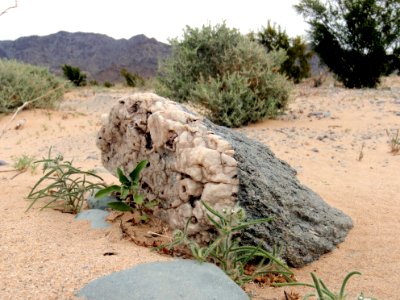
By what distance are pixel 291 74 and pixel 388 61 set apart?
176 inches

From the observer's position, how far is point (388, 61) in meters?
15.1

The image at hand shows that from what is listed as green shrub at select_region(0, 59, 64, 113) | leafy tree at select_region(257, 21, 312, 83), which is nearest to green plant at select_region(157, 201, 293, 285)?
green shrub at select_region(0, 59, 64, 113)

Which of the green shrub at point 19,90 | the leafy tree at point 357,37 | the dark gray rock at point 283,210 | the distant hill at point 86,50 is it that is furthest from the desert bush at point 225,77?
the distant hill at point 86,50

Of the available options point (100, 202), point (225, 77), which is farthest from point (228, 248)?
point (225, 77)

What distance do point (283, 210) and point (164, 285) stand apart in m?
1.02

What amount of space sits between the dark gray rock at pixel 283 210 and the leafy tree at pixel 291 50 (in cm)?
1538

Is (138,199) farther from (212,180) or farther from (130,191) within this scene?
(212,180)

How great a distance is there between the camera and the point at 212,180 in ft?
7.18

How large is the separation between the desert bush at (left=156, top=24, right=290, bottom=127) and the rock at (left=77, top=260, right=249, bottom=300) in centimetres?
532

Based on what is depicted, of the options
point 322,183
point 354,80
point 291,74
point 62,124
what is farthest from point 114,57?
point 322,183

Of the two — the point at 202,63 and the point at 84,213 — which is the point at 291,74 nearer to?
the point at 202,63

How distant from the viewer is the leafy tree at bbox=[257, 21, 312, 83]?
1820 cm

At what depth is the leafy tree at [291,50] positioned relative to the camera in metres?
18.2

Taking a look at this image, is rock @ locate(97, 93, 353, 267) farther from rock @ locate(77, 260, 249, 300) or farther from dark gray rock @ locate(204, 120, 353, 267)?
rock @ locate(77, 260, 249, 300)
